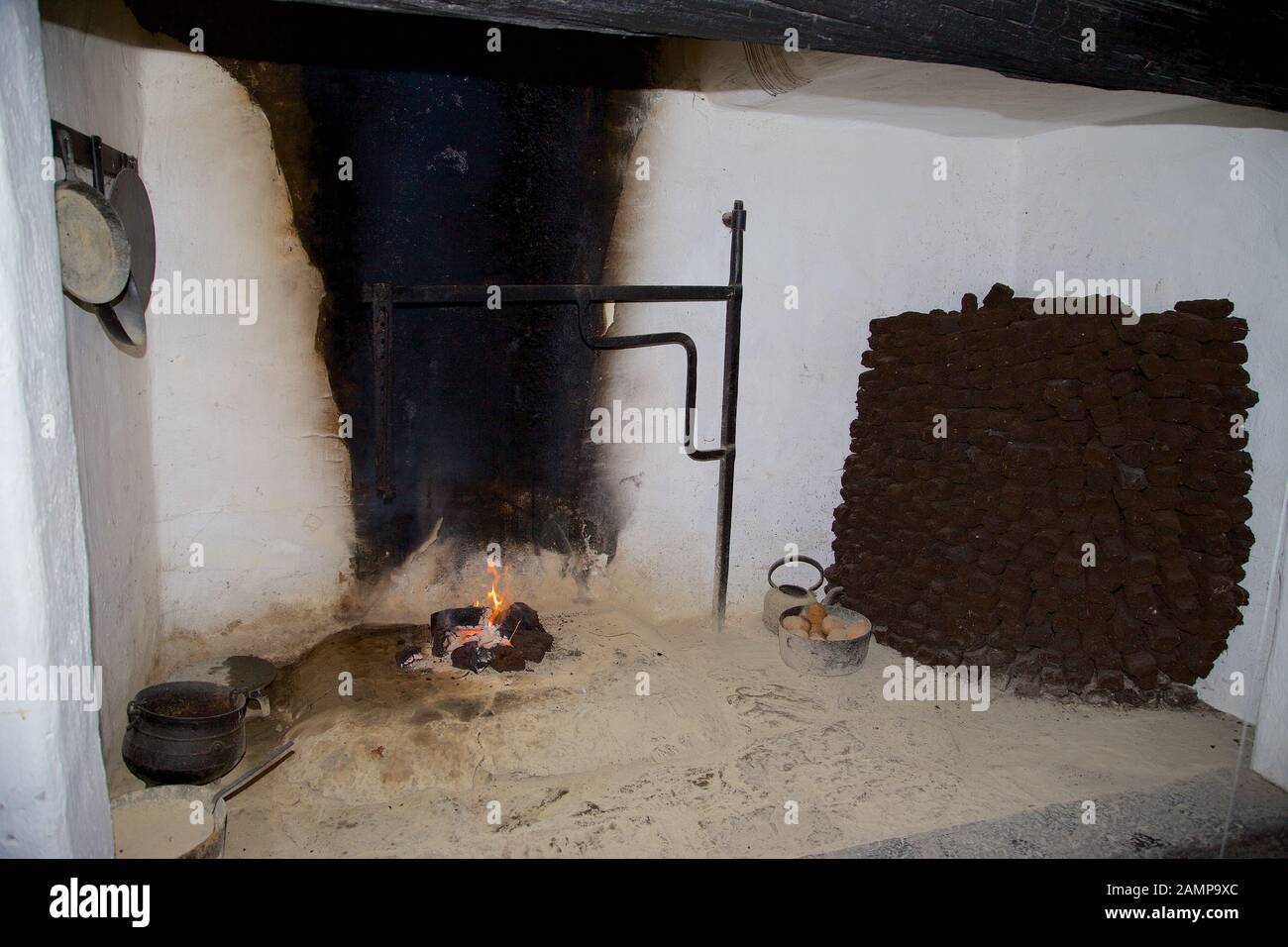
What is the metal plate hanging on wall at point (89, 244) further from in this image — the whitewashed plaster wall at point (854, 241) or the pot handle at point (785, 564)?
the pot handle at point (785, 564)

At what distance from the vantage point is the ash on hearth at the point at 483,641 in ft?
12.0

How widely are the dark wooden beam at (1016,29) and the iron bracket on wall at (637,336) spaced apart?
1.61 m

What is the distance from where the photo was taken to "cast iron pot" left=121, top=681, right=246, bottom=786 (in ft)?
9.09

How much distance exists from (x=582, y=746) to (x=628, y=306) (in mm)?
2350

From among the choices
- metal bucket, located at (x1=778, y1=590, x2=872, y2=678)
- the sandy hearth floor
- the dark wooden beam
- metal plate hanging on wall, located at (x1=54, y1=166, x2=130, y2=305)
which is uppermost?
the dark wooden beam

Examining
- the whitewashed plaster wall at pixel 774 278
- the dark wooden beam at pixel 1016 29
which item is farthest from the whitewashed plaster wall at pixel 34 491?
the whitewashed plaster wall at pixel 774 278

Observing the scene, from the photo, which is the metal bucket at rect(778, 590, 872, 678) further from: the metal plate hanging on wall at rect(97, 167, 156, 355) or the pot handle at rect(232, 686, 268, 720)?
the metal plate hanging on wall at rect(97, 167, 156, 355)

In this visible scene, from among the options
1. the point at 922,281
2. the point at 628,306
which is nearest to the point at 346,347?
the point at 628,306

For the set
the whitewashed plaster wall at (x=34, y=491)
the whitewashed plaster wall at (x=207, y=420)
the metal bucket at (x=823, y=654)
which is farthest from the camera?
the metal bucket at (x=823, y=654)

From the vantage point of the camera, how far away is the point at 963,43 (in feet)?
6.57

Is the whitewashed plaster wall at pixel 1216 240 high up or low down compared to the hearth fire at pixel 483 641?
up

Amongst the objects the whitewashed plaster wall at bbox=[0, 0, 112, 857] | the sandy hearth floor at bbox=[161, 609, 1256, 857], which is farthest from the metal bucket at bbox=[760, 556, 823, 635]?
the whitewashed plaster wall at bbox=[0, 0, 112, 857]

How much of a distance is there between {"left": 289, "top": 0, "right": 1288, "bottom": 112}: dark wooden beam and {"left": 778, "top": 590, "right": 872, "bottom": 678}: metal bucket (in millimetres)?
2677

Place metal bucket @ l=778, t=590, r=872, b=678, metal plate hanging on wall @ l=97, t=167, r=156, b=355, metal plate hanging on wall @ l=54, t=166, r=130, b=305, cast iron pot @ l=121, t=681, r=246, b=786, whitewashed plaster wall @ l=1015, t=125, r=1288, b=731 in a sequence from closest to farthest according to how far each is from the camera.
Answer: metal plate hanging on wall @ l=54, t=166, r=130, b=305
cast iron pot @ l=121, t=681, r=246, b=786
metal plate hanging on wall @ l=97, t=167, r=156, b=355
whitewashed plaster wall @ l=1015, t=125, r=1288, b=731
metal bucket @ l=778, t=590, r=872, b=678
